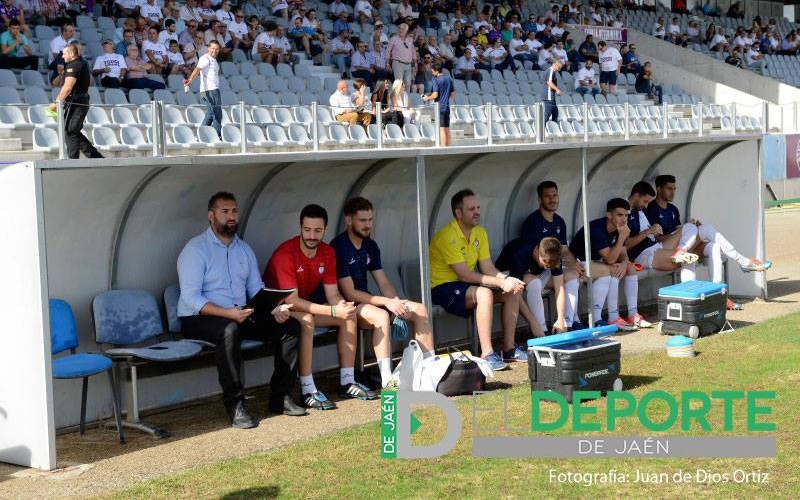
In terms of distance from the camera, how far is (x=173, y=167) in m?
7.74

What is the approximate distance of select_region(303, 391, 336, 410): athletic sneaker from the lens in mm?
7684

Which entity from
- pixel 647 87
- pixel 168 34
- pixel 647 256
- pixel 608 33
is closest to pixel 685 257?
Result: pixel 647 256

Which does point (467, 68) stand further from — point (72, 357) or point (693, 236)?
point (72, 357)

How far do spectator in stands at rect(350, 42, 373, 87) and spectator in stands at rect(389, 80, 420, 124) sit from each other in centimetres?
326

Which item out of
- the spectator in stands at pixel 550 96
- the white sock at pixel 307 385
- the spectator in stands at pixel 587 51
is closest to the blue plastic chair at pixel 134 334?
the white sock at pixel 307 385

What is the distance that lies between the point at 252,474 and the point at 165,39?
35.1ft

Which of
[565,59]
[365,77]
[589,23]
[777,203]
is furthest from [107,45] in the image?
[589,23]

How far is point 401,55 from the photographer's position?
58.5 feet

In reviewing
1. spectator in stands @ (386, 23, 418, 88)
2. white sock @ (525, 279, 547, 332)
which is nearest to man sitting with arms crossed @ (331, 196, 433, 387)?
white sock @ (525, 279, 547, 332)

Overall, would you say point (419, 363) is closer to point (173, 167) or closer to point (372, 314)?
point (372, 314)

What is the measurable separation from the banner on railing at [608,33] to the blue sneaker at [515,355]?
69.9 ft

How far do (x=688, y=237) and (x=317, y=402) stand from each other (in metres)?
5.86

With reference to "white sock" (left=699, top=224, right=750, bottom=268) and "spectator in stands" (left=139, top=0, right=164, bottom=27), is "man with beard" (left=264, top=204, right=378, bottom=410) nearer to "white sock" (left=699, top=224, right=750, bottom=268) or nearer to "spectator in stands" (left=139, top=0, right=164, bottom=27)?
"white sock" (left=699, top=224, right=750, bottom=268)

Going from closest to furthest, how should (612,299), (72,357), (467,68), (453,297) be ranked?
1. (72,357)
2. (453,297)
3. (612,299)
4. (467,68)
